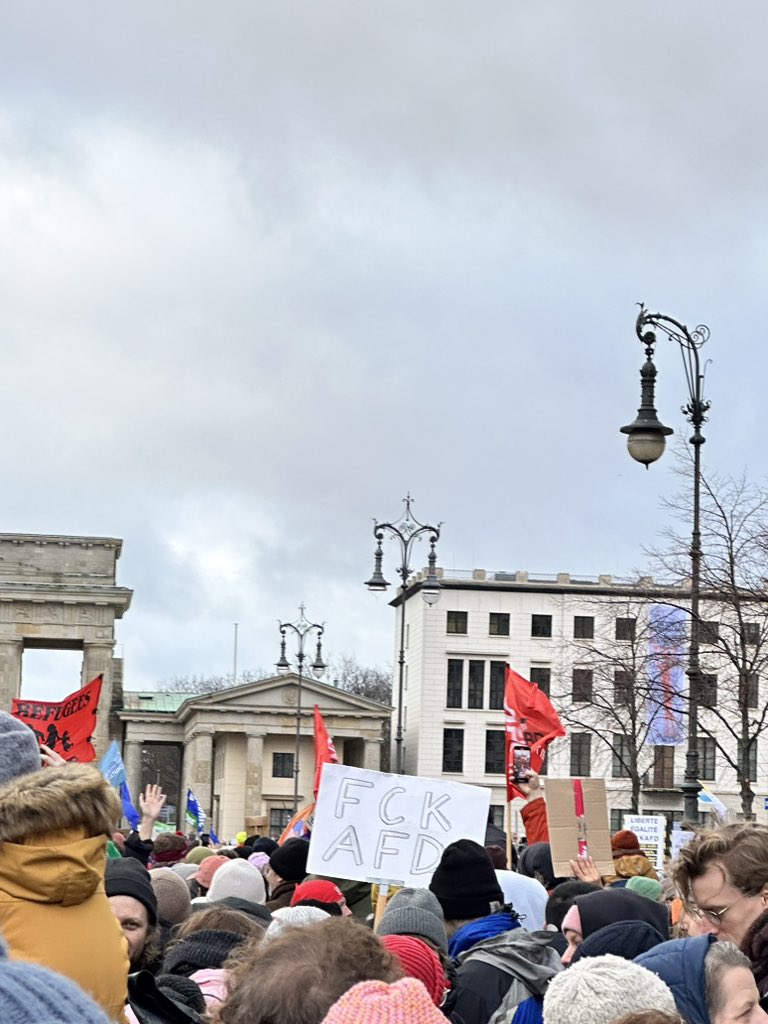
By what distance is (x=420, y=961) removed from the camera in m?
5.68

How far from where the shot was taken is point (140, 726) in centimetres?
9444

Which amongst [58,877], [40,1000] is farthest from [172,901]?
[40,1000]

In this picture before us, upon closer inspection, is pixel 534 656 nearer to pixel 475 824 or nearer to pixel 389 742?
pixel 389 742

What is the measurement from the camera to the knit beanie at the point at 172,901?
8.44 m

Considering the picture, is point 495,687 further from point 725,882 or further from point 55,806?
point 55,806

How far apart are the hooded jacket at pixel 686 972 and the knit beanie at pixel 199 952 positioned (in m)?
1.80

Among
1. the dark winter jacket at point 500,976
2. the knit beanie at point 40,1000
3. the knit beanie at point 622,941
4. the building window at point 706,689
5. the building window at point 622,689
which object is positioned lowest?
the dark winter jacket at point 500,976

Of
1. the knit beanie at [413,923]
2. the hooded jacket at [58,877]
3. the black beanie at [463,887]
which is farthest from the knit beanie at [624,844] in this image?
the hooded jacket at [58,877]

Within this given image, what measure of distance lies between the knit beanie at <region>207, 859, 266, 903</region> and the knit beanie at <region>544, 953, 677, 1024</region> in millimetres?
5129

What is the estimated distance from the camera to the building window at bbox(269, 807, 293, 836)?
87.7 metres

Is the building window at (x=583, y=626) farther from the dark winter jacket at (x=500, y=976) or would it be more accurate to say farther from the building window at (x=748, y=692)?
the dark winter jacket at (x=500, y=976)

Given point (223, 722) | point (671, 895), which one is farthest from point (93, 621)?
point (671, 895)

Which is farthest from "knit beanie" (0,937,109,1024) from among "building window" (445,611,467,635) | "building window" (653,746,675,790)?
"building window" (445,611,467,635)

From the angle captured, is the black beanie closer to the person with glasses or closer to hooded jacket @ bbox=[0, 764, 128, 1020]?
the person with glasses
